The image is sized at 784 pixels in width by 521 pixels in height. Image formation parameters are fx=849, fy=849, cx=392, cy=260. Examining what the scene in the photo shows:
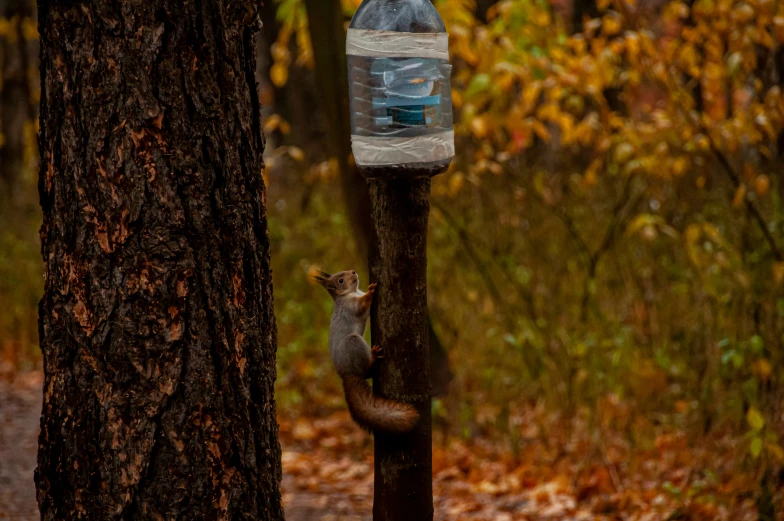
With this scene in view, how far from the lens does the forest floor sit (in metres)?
4.96

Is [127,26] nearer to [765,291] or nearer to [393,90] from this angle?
[393,90]

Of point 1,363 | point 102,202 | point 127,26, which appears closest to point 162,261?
point 102,202

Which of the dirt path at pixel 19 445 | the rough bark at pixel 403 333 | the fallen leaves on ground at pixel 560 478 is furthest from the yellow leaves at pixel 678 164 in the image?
the dirt path at pixel 19 445

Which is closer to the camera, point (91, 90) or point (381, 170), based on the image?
point (91, 90)

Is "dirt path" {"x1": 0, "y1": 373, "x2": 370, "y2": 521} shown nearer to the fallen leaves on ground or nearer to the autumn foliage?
the fallen leaves on ground

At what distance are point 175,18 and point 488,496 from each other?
4211mm

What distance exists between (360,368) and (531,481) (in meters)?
3.28

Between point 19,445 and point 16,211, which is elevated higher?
point 16,211

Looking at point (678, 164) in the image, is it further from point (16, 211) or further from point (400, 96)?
point (16, 211)

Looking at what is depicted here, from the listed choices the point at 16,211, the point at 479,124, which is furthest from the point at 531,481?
the point at 16,211

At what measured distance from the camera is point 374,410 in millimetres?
2846

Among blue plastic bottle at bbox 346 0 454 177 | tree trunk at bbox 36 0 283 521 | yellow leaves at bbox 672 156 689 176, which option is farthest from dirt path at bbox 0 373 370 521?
blue plastic bottle at bbox 346 0 454 177

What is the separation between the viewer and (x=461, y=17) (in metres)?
5.73

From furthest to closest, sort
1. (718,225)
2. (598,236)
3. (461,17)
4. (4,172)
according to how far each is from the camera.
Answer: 1. (4,172)
2. (598,236)
3. (718,225)
4. (461,17)
